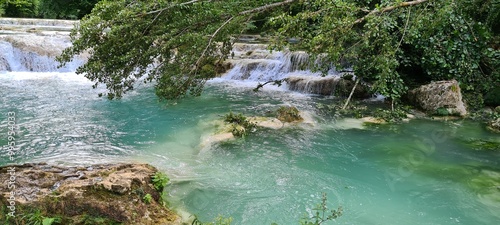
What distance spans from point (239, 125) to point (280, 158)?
1.67m

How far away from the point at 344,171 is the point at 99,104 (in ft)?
23.8

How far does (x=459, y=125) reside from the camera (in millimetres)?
8562

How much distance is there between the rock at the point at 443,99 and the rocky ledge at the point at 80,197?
7830mm

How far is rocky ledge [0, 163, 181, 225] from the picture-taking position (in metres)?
3.50

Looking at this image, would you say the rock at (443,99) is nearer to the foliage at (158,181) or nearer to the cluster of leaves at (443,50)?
the cluster of leaves at (443,50)

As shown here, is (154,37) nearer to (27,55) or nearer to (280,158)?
(280,158)

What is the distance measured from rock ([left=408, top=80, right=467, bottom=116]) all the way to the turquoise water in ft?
1.95

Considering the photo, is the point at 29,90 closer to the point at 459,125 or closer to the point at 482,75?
the point at 459,125

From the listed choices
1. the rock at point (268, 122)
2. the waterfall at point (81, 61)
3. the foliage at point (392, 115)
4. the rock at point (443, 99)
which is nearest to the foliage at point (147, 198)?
the rock at point (268, 122)

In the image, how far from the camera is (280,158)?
639 cm

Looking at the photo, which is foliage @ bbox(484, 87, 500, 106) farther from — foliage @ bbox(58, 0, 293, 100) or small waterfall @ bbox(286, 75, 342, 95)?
foliage @ bbox(58, 0, 293, 100)

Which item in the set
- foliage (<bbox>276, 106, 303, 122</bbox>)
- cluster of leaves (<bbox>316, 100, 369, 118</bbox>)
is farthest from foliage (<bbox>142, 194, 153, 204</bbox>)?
cluster of leaves (<bbox>316, 100, 369, 118</bbox>)

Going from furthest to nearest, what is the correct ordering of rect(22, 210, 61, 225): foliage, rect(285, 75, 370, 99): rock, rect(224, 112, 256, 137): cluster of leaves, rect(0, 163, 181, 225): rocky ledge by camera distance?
1. rect(285, 75, 370, 99): rock
2. rect(224, 112, 256, 137): cluster of leaves
3. rect(0, 163, 181, 225): rocky ledge
4. rect(22, 210, 61, 225): foliage

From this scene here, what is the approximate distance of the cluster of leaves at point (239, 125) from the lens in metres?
7.36
